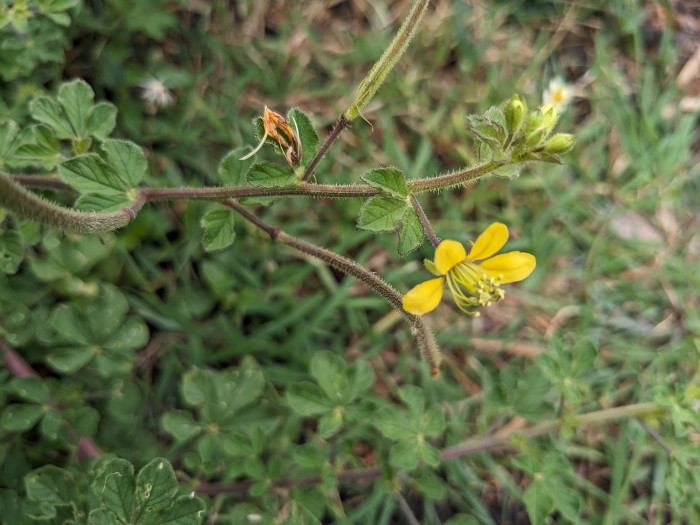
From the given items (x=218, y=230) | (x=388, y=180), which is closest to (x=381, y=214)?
(x=388, y=180)

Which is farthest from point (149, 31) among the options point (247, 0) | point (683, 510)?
point (683, 510)

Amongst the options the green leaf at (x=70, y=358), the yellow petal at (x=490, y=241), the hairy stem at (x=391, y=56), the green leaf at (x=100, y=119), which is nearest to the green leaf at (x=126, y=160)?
the green leaf at (x=100, y=119)

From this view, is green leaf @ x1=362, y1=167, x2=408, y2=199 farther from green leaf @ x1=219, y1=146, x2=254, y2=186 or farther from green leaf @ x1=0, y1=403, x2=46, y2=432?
green leaf @ x1=0, y1=403, x2=46, y2=432

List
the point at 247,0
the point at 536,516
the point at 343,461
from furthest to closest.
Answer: the point at 247,0 < the point at 343,461 < the point at 536,516

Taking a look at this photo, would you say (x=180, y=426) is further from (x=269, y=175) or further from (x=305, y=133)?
(x=305, y=133)

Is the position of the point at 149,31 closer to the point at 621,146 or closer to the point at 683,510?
the point at 621,146
